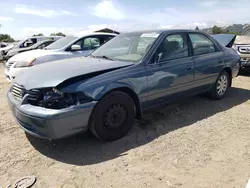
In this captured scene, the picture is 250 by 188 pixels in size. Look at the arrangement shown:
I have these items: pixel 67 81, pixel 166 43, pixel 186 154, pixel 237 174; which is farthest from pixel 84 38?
pixel 237 174

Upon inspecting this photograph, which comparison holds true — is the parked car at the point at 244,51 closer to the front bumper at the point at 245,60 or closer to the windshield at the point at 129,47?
the front bumper at the point at 245,60

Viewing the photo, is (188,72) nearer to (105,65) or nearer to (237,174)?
(105,65)

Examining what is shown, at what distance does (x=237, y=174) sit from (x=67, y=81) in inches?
90.3

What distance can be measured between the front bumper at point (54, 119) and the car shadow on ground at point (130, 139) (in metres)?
0.35

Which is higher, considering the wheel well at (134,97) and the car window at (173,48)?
the car window at (173,48)

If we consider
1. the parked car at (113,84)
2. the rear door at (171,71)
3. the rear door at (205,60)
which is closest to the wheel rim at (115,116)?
the parked car at (113,84)

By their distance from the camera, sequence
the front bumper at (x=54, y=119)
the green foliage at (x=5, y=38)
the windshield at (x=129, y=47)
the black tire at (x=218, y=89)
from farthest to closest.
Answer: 1. the green foliage at (x=5, y=38)
2. the black tire at (x=218, y=89)
3. the windshield at (x=129, y=47)
4. the front bumper at (x=54, y=119)

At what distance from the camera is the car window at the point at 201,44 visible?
4785mm

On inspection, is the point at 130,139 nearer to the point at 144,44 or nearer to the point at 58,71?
the point at 58,71

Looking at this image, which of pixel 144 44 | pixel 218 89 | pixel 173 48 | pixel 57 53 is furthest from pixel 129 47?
pixel 57 53

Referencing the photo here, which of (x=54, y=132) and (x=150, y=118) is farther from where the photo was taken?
(x=150, y=118)

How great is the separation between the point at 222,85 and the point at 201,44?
1.17m

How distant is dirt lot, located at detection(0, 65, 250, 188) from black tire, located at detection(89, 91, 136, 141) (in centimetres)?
16

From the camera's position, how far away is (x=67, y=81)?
318 cm
